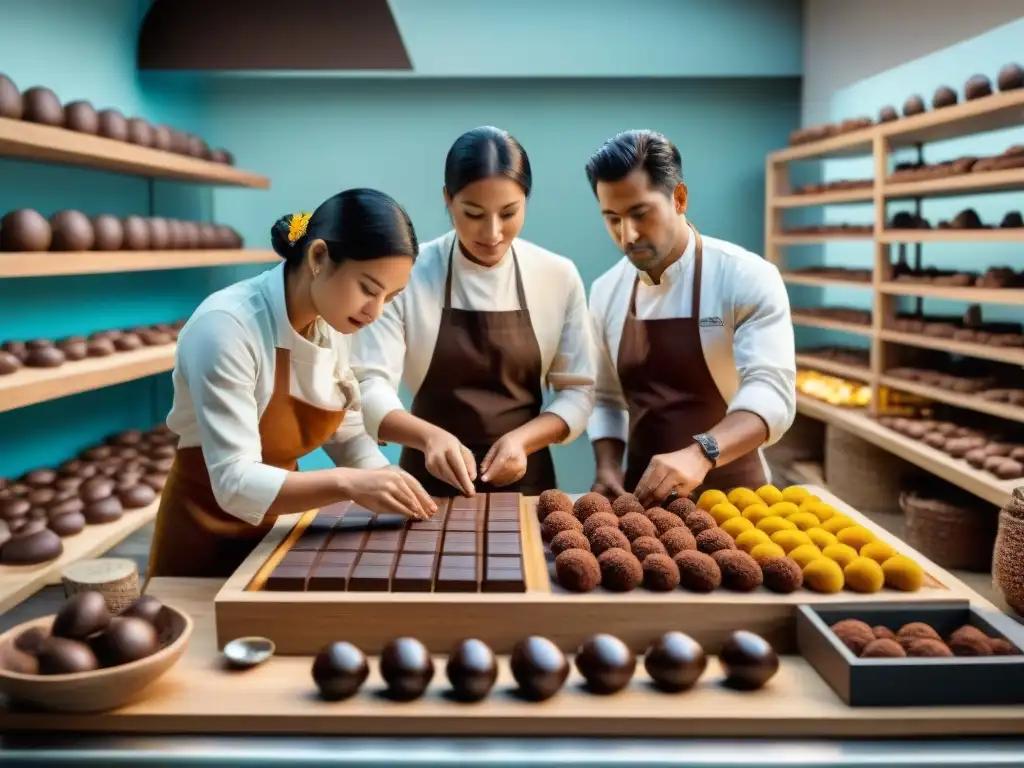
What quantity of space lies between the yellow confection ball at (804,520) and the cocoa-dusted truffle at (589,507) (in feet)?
1.12

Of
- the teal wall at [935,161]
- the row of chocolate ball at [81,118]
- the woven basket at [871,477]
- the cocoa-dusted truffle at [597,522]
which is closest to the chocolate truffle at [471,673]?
the cocoa-dusted truffle at [597,522]

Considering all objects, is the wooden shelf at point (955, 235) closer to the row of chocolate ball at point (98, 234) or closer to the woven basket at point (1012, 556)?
the woven basket at point (1012, 556)

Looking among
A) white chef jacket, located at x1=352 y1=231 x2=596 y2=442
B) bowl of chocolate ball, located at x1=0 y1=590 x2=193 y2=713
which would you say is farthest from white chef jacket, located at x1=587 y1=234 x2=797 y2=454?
bowl of chocolate ball, located at x1=0 y1=590 x2=193 y2=713

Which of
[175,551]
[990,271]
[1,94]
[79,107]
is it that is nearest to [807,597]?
[175,551]

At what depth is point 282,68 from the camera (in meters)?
5.54

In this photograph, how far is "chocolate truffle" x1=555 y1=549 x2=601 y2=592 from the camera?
152cm

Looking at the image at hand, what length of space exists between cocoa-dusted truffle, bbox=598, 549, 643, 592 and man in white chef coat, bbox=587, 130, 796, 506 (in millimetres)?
422

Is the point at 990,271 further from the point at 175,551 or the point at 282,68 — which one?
the point at 282,68

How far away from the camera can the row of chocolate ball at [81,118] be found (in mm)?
3328

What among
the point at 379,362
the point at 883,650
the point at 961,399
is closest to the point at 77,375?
the point at 379,362

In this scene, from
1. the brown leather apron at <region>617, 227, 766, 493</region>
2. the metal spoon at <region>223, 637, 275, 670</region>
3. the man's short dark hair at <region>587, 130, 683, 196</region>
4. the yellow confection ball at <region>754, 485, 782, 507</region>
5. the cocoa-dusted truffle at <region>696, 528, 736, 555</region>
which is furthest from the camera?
the brown leather apron at <region>617, 227, 766, 493</region>

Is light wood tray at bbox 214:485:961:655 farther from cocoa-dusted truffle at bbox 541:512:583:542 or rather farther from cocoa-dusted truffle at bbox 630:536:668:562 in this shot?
cocoa-dusted truffle at bbox 541:512:583:542

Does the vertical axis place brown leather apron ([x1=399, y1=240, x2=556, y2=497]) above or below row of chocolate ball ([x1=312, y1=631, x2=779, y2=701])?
above

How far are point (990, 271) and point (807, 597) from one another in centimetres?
279
